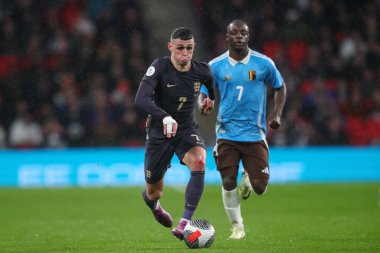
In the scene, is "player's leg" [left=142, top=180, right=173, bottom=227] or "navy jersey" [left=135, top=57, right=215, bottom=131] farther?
"player's leg" [left=142, top=180, right=173, bottom=227]

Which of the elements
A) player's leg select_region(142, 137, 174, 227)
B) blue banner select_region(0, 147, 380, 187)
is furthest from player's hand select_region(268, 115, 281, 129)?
blue banner select_region(0, 147, 380, 187)

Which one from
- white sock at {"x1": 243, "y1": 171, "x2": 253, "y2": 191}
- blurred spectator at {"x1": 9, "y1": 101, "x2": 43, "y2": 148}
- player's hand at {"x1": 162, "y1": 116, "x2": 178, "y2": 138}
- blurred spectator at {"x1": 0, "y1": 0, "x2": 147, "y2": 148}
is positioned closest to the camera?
player's hand at {"x1": 162, "y1": 116, "x2": 178, "y2": 138}

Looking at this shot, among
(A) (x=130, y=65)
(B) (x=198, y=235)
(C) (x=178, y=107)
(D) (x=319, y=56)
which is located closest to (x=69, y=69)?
(A) (x=130, y=65)

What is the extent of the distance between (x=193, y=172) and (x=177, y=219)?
3.30m

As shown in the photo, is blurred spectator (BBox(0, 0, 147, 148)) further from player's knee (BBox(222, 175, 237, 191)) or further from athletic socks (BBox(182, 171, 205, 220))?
athletic socks (BBox(182, 171, 205, 220))

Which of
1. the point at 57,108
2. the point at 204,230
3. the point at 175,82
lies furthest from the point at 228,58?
the point at 57,108

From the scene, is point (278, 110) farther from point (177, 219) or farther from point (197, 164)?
point (177, 219)

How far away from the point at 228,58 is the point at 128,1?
1221 centimetres

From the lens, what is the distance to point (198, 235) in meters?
8.00

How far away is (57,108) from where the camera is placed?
61.4ft

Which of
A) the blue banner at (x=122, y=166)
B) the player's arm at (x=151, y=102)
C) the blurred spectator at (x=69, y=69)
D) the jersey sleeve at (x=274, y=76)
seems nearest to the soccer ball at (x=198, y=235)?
the player's arm at (x=151, y=102)

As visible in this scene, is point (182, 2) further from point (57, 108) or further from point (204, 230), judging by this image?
point (204, 230)

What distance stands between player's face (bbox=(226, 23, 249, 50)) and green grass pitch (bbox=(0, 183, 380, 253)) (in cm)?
211

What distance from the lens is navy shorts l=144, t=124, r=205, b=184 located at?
8633 mm
